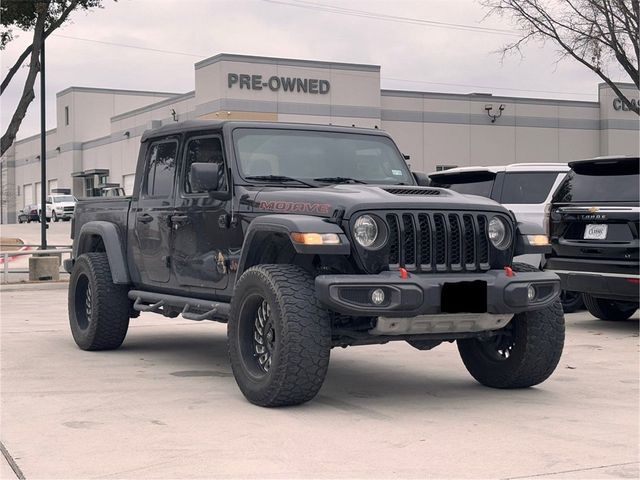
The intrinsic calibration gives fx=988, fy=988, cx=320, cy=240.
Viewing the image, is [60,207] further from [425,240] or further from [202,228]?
[425,240]

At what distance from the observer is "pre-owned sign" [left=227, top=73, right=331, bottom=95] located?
131 ft

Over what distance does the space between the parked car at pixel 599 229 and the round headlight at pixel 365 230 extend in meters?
4.43

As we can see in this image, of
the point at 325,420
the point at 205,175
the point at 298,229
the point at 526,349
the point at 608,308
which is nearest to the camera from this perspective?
the point at 325,420

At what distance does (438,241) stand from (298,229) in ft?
3.18

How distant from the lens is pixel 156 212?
27.1ft

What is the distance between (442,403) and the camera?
6.61 metres

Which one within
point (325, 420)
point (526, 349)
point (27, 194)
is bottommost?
point (325, 420)

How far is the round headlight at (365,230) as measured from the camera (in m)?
6.25

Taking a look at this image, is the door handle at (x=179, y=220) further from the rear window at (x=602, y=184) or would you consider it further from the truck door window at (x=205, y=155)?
the rear window at (x=602, y=184)

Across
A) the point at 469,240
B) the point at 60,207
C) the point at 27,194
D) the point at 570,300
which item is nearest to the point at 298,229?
the point at 469,240

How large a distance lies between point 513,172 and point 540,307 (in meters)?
5.74

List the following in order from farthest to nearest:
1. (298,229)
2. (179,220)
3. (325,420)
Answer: (179,220) → (298,229) → (325,420)

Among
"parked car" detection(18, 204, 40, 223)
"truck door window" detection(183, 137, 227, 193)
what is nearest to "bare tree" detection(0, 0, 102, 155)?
"truck door window" detection(183, 137, 227, 193)

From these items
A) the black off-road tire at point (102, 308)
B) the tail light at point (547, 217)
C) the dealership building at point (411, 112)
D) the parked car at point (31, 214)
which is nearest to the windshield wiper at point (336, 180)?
the black off-road tire at point (102, 308)
